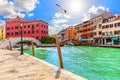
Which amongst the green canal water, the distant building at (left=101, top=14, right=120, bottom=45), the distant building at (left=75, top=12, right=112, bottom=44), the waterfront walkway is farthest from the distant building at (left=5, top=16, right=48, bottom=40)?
the waterfront walkway

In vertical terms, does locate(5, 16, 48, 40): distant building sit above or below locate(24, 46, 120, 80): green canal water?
above

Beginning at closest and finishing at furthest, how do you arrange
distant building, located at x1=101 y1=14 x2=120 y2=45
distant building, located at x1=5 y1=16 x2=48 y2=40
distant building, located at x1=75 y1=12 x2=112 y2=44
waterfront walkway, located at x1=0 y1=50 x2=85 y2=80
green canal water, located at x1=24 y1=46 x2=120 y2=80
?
1. waterfront walkway, located at x1=0 y1=50 x2=85 y2=80
2. green canal water, located at x1=24 y1=46 x2=120 y2=80
3. distant building, located at x1=101 y1=14 x2=120 y2=45
4. distant building, located at x1=75 y1=12 x2=112 y2=44
5. distant building, located at x1=5 y1=16 x2=48 y2=40

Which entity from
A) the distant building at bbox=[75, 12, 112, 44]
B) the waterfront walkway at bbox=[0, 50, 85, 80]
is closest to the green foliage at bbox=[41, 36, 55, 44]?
the distant building at bbox=[75, 12, 112, 44]

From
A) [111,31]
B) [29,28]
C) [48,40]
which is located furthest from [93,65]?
[29,28]

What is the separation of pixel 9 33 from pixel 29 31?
10239 millimetres

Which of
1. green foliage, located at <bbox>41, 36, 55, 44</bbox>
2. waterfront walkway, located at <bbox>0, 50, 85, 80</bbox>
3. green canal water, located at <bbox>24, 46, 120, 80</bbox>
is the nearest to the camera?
waterfront walkway, located at <bbox>0, 50, 85, 80</bbox>

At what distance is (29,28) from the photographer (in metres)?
78.6

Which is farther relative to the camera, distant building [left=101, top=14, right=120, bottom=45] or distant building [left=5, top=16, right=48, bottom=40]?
distant building [left=5, top=16, right=48, bottom=40]

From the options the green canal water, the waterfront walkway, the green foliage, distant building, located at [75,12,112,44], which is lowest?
the green canal water

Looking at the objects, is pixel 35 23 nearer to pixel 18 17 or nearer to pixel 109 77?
pixel 18 17

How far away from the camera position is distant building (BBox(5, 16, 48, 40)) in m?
76.2

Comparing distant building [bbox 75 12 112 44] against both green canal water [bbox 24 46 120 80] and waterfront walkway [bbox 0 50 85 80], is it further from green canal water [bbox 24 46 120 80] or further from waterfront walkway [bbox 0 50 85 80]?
waterfront walkway [bbox 0 50 85 80]

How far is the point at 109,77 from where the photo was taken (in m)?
11.0

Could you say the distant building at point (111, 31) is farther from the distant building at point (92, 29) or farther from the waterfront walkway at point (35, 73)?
the waterfront walkway at point (35, 73)
